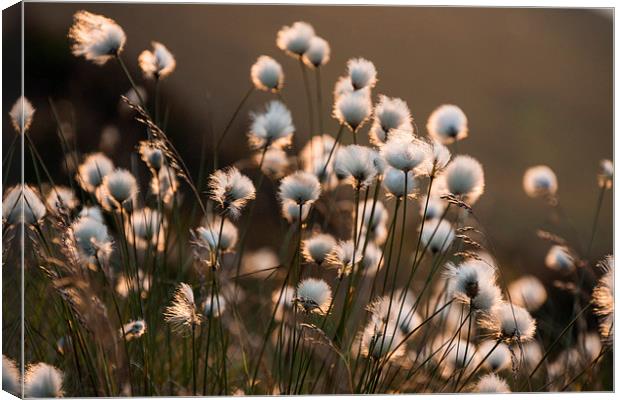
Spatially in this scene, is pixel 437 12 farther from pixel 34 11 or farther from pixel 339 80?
pixel 34 11

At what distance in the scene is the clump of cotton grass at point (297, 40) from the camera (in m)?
3.00

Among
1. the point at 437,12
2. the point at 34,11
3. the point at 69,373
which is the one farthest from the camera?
the point at 437,12

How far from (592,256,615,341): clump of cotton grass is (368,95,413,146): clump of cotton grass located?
2.88 feet

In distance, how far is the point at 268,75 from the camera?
299cm

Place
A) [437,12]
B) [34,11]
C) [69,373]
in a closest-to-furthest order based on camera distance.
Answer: [69,373] < [34,11] < [437,12]

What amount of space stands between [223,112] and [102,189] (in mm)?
455

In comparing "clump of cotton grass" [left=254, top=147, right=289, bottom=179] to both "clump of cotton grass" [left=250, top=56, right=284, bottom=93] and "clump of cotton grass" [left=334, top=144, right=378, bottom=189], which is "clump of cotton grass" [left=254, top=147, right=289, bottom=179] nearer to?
"clump of cotton grass" [left=250, top=56, right=284, bottom=93]

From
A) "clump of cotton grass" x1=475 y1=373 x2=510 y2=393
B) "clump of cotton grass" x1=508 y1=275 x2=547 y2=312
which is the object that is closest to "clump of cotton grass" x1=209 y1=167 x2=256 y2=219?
"clump of cotton grass" x1=475 y1=373 x2=510 y2=393

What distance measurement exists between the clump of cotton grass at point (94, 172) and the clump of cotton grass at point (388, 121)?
761mm

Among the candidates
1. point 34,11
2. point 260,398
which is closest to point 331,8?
point 34,11

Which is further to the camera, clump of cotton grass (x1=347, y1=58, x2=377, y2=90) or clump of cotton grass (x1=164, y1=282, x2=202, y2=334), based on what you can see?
clump of cotton grass (x1=347, y1=58, x2=377, y2=90)

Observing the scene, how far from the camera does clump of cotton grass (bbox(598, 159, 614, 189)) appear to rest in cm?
332

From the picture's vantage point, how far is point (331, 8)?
10.4 ft

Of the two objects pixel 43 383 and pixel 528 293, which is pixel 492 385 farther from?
pixel 43 383
